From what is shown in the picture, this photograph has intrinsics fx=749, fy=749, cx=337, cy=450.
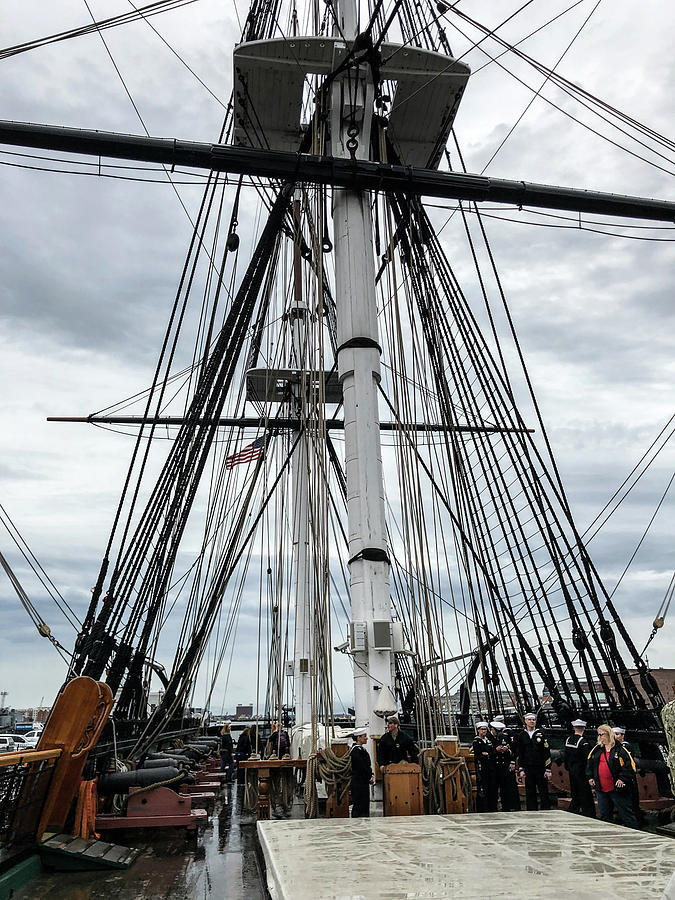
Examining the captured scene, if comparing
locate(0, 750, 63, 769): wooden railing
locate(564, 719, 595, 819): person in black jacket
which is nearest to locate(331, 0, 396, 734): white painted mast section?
locate(564, 719, 595, 819): person in black jacket

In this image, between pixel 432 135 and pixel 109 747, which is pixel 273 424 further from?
pixel 109 747

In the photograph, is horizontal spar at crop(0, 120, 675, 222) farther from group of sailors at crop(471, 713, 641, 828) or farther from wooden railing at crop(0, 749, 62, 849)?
wooden railing at crop(0, 749, 62, 849)

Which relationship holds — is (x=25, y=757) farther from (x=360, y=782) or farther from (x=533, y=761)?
(x=533, y=761)

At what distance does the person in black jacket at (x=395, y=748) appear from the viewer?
7816mm

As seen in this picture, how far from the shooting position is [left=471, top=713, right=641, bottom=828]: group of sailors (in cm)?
718

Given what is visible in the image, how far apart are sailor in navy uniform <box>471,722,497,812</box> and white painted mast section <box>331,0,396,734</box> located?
1.24m

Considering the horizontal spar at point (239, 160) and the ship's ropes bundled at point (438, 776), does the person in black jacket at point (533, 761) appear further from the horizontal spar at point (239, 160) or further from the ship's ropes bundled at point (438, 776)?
the horizontal spar at point (239, 160)

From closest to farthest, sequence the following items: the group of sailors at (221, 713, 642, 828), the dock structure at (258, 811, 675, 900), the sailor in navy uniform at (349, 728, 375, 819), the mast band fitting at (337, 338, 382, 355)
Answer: the dock structure at (258, 811, 675, 900)
the group of sailors at (221, 713, 642, 828)
the sailor in navy uniform at (349, 728, 375, 819)
the mast band fitting at (337, 338, 382, 355)

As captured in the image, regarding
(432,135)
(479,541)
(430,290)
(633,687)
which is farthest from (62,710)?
(432,135)

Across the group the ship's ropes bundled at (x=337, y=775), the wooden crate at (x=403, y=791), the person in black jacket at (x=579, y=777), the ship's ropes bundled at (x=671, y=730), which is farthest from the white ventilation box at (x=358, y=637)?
the ship's ropes bundled at (x=671, y=730)

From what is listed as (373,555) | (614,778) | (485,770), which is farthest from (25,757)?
(614,778)

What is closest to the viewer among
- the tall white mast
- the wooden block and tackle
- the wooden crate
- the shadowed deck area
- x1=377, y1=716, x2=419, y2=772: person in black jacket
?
the shadowed deck area

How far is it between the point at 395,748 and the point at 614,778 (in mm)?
2147

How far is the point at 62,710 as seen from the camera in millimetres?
6969
